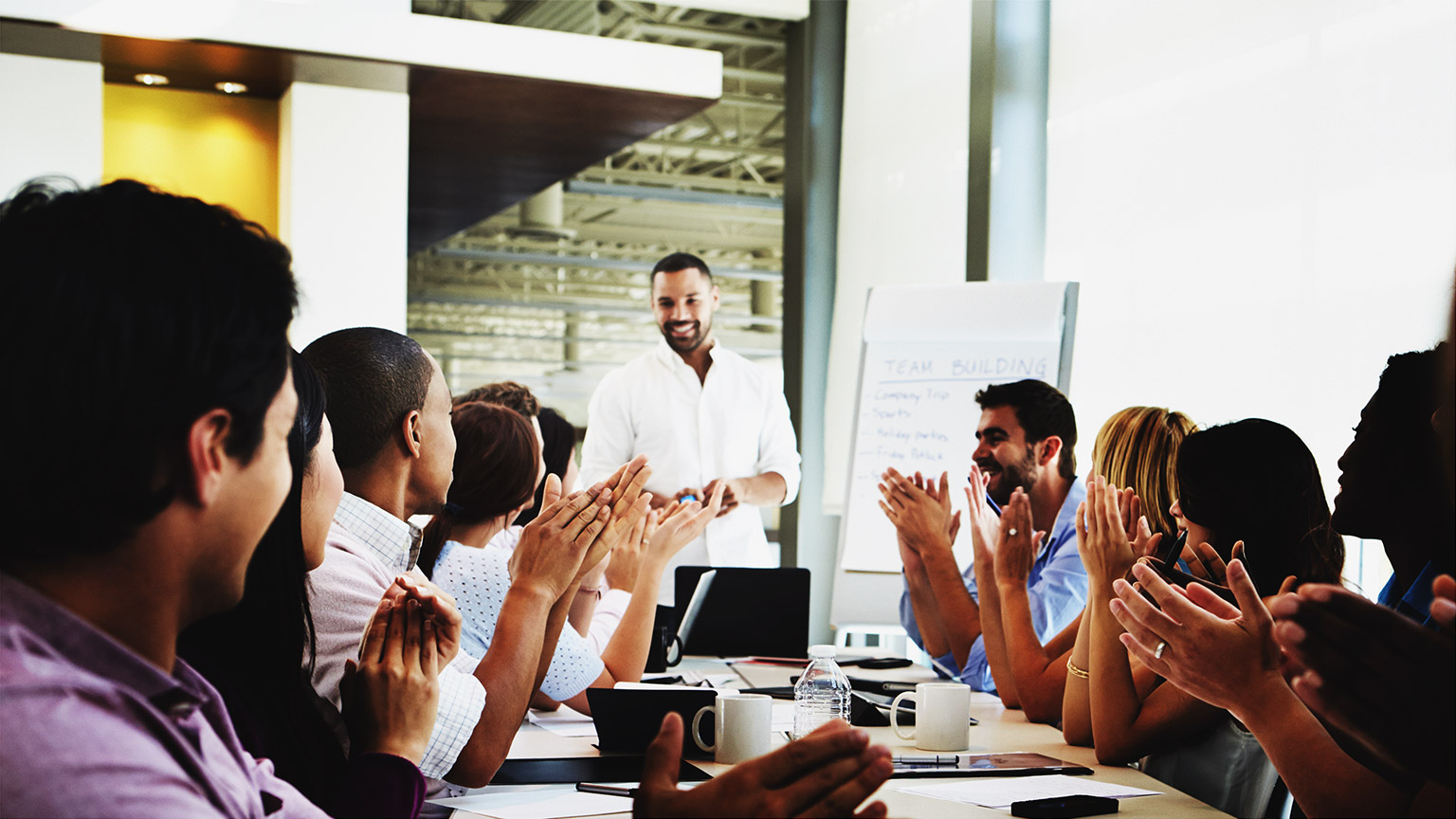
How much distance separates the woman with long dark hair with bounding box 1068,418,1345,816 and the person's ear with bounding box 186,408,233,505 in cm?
153

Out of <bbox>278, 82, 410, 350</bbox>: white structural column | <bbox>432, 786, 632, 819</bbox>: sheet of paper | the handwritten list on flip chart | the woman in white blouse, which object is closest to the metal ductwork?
<bbox>278, 82, 410, 350</bbox>: white structural column

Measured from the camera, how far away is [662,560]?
8.62ft

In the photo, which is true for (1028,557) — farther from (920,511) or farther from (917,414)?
(917,414)

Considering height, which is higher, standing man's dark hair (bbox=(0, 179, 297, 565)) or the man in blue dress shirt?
standing man's dark hair (bbox=(0, 179, 297, 565))

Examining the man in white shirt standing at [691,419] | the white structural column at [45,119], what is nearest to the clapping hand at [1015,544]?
the man in white shirt standing at [691,419]

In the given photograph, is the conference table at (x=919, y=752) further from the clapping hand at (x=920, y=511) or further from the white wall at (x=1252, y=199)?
the white wall at (x=1252, y=199)

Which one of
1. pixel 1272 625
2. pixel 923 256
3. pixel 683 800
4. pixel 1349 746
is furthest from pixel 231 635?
pixel 923 256

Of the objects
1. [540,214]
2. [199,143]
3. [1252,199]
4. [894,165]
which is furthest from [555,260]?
[1252,199]

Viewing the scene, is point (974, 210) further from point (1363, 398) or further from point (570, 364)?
point (570, 364)

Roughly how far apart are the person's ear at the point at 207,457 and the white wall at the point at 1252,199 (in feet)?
7.57

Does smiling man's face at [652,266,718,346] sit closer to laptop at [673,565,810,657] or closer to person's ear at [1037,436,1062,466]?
laptop at [673,565,810,657]

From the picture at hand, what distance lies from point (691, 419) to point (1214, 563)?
3.00 meters

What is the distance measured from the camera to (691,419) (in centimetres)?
472

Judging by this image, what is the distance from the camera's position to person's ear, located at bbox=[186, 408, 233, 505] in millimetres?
810
